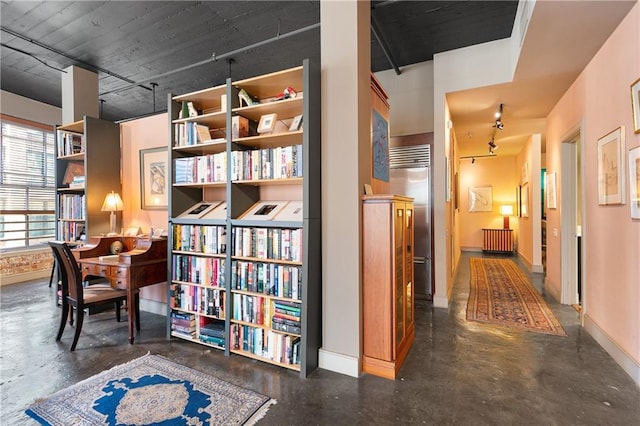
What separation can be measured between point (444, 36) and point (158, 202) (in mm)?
4236

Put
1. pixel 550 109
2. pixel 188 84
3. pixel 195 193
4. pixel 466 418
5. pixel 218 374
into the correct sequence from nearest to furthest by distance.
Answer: pixel 466 418, pixel 218 374, pixel 195 193, pixel 550 109, pixel 188 84

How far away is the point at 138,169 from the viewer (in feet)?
13.3

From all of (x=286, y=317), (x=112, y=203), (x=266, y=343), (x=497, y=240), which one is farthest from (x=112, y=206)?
(x=497, y=240)

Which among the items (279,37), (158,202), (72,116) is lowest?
(158,202)

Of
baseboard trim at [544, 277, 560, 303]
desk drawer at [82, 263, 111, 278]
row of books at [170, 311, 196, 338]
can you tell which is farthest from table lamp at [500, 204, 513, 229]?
desk drawer at [82, 263, 111, 278]

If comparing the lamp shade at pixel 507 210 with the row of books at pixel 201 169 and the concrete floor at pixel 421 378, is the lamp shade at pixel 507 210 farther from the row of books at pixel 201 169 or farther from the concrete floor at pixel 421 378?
the row of books at pixel 201 169

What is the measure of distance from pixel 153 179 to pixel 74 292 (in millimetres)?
1589

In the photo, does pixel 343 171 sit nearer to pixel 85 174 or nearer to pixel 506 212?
pixel 85 174

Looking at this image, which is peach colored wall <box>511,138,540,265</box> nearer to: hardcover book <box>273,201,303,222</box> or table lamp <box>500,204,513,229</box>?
table lamp <box>500,204,513,229</box>

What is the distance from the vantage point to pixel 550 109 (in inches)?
187

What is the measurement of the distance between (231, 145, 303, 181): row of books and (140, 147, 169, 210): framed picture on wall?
1.59 metres

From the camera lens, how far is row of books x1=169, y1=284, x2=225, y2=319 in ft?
9.24

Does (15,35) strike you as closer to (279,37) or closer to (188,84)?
(188,84)

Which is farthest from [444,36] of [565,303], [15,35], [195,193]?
[15,35]
